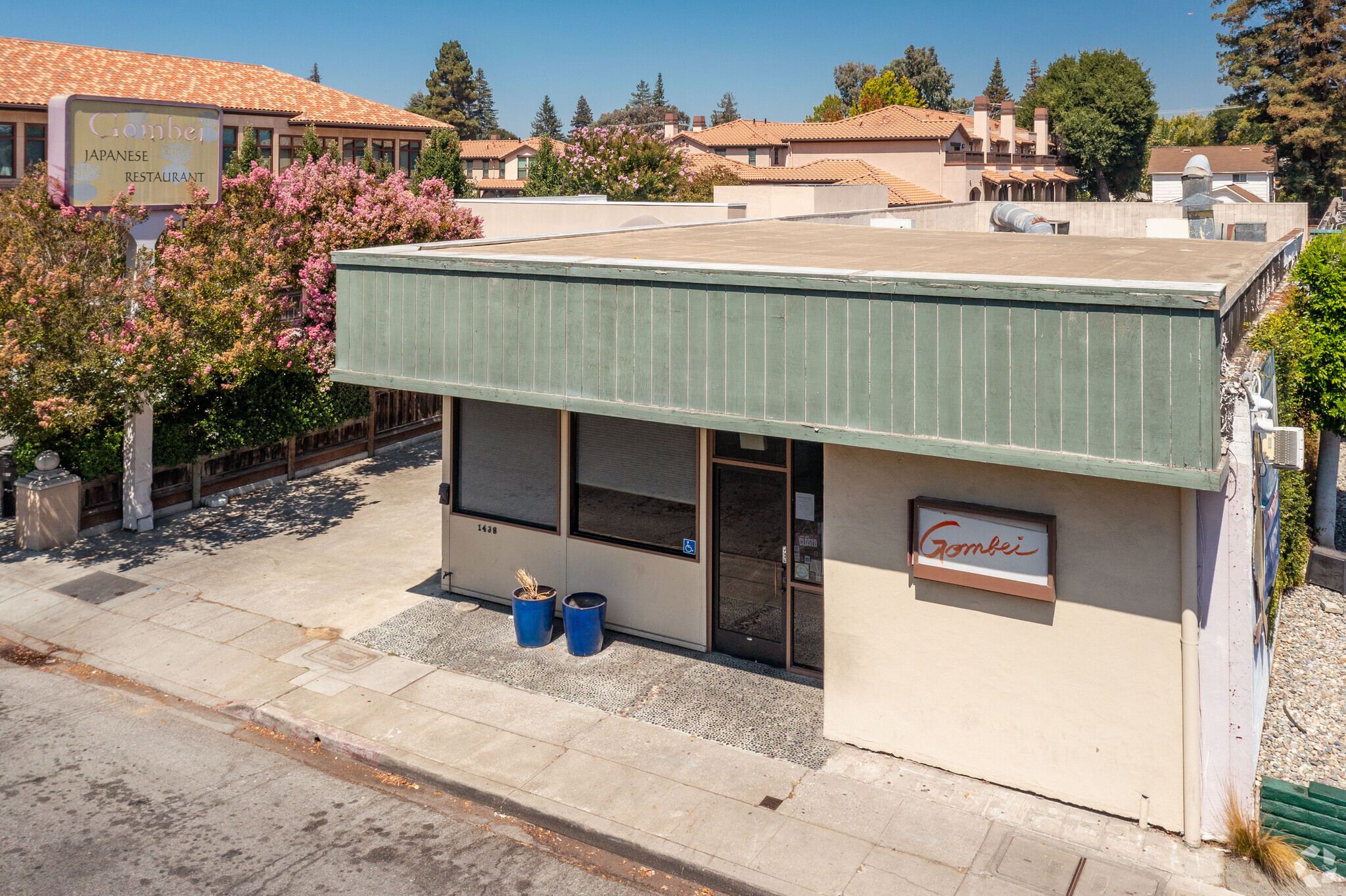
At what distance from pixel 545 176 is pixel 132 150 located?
32279 mm

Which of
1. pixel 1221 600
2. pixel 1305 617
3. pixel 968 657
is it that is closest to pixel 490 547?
pixel 968 657

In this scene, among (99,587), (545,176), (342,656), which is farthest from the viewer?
(545,176)

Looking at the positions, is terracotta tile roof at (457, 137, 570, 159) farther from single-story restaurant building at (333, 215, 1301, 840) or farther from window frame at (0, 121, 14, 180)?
single-story restaurant building at (333, 215, 1301, 840)

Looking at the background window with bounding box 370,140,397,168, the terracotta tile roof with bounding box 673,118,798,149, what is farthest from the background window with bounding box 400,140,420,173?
Answer: the terracotta tile roof with bounding box 673,118,798,149

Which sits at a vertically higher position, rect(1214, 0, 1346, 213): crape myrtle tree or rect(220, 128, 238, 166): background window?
rect(1214, 0, 1346, 213): crape myrtle tree

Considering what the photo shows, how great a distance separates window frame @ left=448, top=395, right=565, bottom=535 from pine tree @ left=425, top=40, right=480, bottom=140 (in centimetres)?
10857

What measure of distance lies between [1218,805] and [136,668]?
1069 cm

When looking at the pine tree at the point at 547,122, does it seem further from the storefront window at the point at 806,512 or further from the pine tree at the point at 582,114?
the storefront window at the point at 806,512

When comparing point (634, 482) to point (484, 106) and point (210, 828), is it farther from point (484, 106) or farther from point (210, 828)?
point (484, 106)

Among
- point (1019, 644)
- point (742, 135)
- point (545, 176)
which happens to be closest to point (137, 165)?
point (1019, 644)

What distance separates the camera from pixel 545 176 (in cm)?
4600

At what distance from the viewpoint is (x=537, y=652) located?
11.8 m

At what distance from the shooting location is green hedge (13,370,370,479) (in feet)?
50.6

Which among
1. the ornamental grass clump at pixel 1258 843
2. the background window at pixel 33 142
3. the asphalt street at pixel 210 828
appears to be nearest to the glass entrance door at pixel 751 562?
the asphalt street at pixel 210 828
